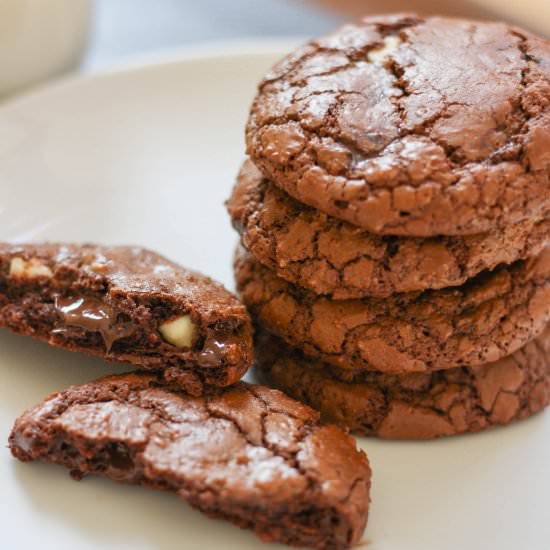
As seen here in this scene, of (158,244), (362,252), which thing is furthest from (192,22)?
(362,252)

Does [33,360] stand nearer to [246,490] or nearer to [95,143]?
[246,490]

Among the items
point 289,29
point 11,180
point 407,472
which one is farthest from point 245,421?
point 289,29

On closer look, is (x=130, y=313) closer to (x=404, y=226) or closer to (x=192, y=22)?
(x=404, y=226)

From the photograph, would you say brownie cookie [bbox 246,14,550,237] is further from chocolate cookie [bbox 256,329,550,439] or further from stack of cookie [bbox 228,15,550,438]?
chocolate cookie [bbox 256,329,550,439]

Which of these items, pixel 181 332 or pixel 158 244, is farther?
pixel 158 244

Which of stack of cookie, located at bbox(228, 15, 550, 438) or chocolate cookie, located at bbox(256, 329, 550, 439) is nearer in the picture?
stack of cookie, located at bbox(228, 15, 550, 438)

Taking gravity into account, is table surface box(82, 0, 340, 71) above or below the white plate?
above

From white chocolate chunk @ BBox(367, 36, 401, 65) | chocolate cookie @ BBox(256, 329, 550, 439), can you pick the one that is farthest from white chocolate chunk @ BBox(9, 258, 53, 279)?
white chocolate chunk @ BBox(367, 36, 401, 65)
